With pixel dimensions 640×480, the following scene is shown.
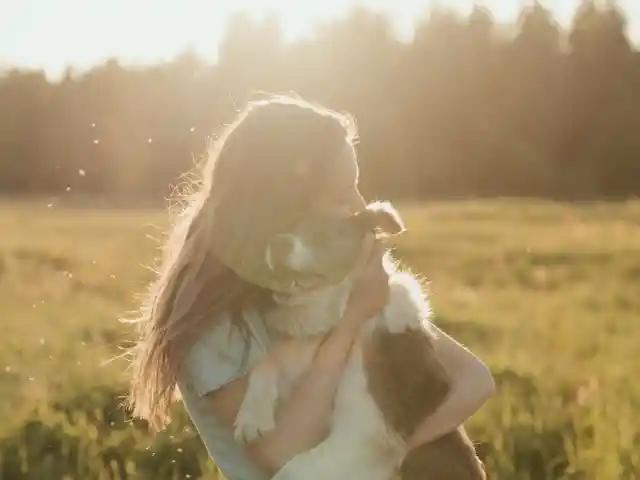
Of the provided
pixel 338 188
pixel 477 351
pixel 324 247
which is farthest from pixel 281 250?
pixel 477 351

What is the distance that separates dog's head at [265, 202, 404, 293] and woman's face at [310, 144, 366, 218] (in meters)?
0.02

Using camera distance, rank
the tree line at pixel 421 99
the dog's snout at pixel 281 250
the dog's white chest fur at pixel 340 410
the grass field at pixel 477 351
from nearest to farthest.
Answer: the dog's snout at pixel 281 250 < the dog's white chest fur at pixel 340 410 < the grass field at pixel 477 351 < the tree line at pixel 421 99

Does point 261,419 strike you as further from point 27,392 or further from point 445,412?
point 27,392

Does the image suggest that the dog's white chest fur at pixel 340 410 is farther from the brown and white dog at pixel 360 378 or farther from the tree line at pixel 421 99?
the tree line at pixel 421 99

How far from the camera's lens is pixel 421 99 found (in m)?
39.5

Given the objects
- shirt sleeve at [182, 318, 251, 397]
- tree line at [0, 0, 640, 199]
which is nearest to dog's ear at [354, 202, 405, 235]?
shirt sleeve at [182, 318, 251, 397]

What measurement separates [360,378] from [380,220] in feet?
1.52

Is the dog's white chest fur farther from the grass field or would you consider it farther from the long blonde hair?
the grass field

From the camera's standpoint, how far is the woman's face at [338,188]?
2426mm

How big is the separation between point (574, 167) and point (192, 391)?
3718 cm

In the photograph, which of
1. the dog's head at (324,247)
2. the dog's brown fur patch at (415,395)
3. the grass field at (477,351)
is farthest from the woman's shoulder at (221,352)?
the grass field at (477,351)

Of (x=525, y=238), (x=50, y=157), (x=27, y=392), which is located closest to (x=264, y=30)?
(x=50, y=157)

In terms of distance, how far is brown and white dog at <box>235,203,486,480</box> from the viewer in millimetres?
2441

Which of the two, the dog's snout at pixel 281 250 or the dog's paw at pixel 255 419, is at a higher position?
the dog's snout at pixel 281 250
